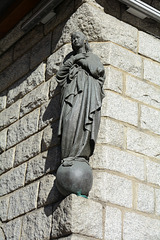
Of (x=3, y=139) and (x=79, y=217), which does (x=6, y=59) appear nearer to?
(x=3, y=139)

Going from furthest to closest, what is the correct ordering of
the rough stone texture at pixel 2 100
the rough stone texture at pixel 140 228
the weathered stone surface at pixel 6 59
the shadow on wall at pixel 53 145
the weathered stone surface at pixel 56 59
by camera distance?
the weathered stone surface at pixel 6 59
the rough stone texture at pixel 2 100
the weathered stone surface at pixel 56 59
the shadow on wall at pixel 53 145
the rough stone texture at pixel 140 228

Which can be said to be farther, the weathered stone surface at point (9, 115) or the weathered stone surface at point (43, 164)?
the weathered stone surface at point (9, 115)

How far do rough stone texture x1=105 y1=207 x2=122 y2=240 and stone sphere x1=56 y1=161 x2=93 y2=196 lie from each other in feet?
0.93

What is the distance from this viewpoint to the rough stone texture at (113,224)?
13.3 feet

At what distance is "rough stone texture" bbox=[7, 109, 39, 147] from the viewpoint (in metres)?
5.27

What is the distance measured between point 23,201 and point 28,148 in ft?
2.06

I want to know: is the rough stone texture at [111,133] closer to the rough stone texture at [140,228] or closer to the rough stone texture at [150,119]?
the rough stone texture at [150,119]

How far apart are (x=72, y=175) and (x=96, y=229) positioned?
516mm

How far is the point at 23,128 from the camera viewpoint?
5453 millimetres

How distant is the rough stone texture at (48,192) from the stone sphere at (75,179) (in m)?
0.26

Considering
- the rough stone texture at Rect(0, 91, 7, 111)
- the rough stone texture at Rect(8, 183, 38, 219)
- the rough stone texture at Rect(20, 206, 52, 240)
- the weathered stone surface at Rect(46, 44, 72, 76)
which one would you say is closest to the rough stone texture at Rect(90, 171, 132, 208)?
the rough stone texture at Rect(20, 206, 52, 240)

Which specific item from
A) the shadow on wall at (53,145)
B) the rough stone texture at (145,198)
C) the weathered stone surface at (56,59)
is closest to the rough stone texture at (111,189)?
the rough stone texture at (145,198)

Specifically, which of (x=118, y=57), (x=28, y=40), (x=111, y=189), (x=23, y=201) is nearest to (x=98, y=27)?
(x=118, y=57)

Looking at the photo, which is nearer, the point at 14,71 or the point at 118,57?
the point at 118,57
